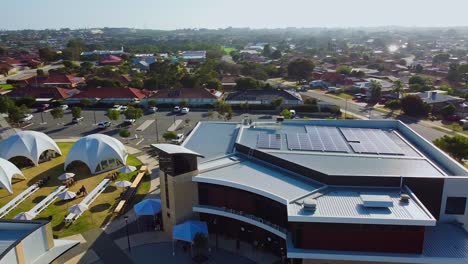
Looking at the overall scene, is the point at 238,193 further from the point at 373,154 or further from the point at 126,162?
the point at 126,162

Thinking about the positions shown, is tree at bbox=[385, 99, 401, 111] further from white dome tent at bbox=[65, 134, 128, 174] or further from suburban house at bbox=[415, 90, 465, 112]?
white dome tent at bbox=[65, 134, 128, 174]

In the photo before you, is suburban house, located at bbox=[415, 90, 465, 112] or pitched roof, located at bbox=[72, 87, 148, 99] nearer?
suburban house, located at bbox=[415, 90, 465, 112]

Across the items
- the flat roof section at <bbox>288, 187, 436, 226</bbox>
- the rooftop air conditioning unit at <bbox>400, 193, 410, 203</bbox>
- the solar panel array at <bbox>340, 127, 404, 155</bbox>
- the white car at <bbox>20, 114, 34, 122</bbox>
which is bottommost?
the white car at <bbox>20, 114, 34, 122</bbox>

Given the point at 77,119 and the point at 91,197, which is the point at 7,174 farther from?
the point at 77,119

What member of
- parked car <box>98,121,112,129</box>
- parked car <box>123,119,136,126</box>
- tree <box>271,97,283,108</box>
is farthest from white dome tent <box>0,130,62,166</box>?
tree <box>271,97,283,108</box>

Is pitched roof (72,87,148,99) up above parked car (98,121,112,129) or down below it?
above

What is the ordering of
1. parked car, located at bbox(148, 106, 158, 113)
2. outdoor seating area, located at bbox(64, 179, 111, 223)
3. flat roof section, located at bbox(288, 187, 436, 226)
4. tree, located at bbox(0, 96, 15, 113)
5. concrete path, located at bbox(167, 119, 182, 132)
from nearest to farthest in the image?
flat roof section, located at bbox(288, 187, 436, 226), outdoor seating area, located at bbox(64, 179, 111, 223), concrete path, located at bbox(167, 119, 182, 132), tree, located at bbox(0, 96, 15, 113), parked car, located at bbox(148, 106, 158, 113)

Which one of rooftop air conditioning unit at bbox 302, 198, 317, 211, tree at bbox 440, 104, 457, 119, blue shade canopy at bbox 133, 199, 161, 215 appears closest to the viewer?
rooftop air conditioning unit at bbox 302, 198, 317, 211
